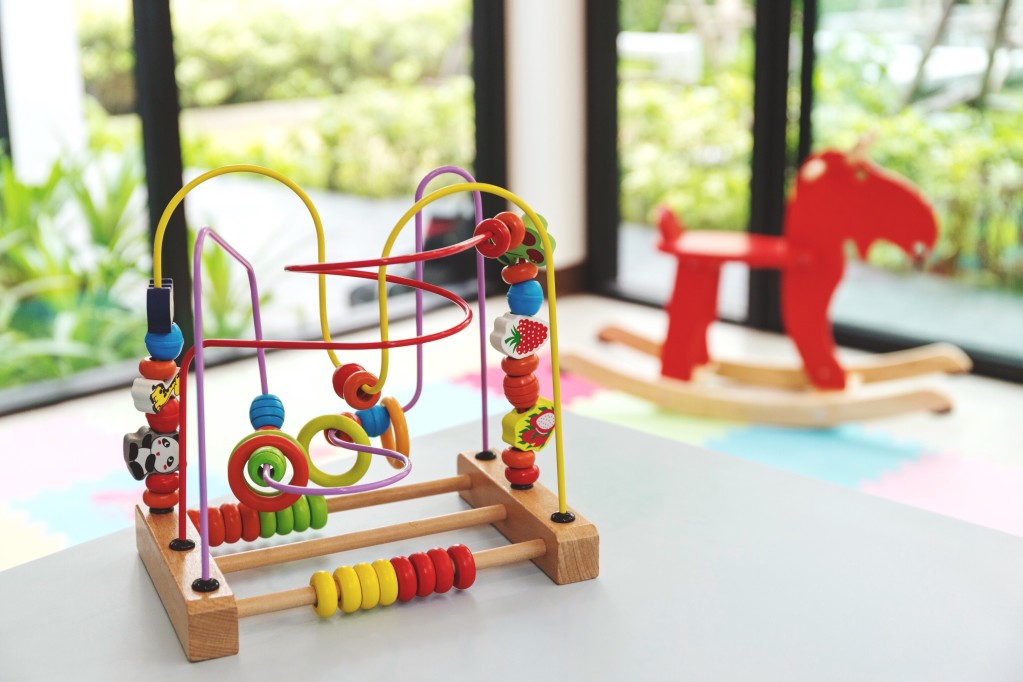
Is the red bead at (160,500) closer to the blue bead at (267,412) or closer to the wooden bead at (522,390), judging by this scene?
the blue bead at (267,412)

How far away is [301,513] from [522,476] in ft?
0.77

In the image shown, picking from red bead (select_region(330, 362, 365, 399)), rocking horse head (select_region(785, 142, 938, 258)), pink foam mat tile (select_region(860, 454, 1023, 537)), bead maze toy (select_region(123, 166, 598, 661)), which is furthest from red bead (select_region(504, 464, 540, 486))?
rocking horse head (select_region(785, 142, 938, 258))

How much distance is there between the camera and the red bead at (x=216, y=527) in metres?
1.14

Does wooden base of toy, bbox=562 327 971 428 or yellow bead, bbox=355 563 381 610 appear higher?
yellow bead, bbox=355 563 381 610

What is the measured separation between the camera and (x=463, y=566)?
1088 millimetres

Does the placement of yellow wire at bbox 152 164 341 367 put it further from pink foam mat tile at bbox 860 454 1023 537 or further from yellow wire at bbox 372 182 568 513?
pink foam mat tile at bbox 860 454 1023 537

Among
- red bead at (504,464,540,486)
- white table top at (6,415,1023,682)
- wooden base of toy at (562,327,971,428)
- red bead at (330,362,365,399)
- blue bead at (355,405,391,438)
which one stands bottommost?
wooden base of toy at (562,327,971,428)

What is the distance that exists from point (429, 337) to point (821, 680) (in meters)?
0.45

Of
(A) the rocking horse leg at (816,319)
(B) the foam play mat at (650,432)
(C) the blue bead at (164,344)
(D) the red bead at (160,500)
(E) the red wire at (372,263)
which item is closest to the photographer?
(E) the red wire at (372,263)

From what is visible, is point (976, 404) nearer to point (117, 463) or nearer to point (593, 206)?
point (593, 206)

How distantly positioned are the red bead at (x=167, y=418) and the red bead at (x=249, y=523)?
12cm

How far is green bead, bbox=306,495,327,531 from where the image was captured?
1.17m

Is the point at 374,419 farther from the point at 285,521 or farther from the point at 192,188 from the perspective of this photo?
the point at 192,188

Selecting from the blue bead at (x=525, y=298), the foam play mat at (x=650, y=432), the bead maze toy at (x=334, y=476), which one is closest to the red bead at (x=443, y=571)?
the bead maze toy at (x=334, y=476)
